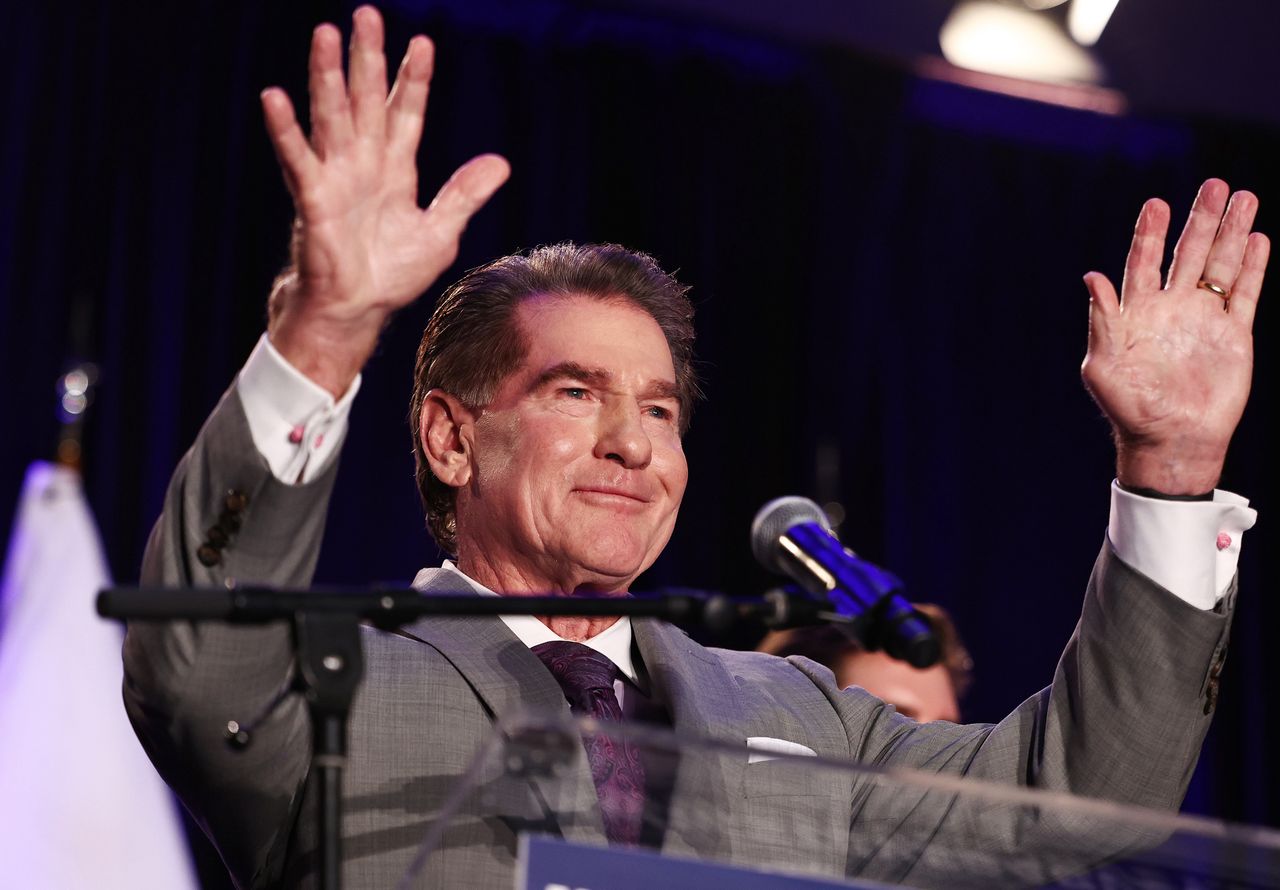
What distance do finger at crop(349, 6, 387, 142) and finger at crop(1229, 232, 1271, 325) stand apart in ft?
3.19

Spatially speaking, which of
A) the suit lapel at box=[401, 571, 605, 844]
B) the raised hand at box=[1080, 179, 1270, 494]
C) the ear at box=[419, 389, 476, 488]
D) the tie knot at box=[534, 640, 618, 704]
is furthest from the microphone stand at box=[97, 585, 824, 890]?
the ear at box=[419, 389, 476, 488]

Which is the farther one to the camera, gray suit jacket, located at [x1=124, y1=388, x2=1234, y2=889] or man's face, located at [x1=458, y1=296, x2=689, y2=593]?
man's face, located at [x1=458, y1=296, x2=689, y2=593]

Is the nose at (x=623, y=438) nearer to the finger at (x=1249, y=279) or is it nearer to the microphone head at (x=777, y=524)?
the microphone head at (x=777, y=524)

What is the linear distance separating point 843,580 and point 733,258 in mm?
3028

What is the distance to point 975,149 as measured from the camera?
4664 mm

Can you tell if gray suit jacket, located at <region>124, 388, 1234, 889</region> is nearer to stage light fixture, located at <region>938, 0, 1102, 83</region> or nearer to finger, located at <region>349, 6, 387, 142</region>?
finger, located at <region>349, 6, 387, 142</region>

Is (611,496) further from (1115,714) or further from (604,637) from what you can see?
(1115,714)

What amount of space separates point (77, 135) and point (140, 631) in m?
2.38

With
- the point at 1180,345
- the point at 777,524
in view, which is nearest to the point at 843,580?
the point at 777,524

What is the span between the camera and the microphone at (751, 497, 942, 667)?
1185 millimetres

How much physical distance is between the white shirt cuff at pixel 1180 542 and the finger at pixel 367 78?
0.87m

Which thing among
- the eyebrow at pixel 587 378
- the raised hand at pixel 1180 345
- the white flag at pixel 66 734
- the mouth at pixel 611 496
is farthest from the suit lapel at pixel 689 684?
the white flag at pixel 66 734

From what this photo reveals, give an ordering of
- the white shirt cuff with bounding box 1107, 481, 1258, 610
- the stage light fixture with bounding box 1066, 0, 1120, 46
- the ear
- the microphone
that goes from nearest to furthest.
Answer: the microphone
the white shirt cuff with bounding box 1107, 481, 1258, 610
the ear
the stage light fixture with bounding box 1066, 0, 1120, 46

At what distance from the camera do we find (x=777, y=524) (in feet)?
4.77
